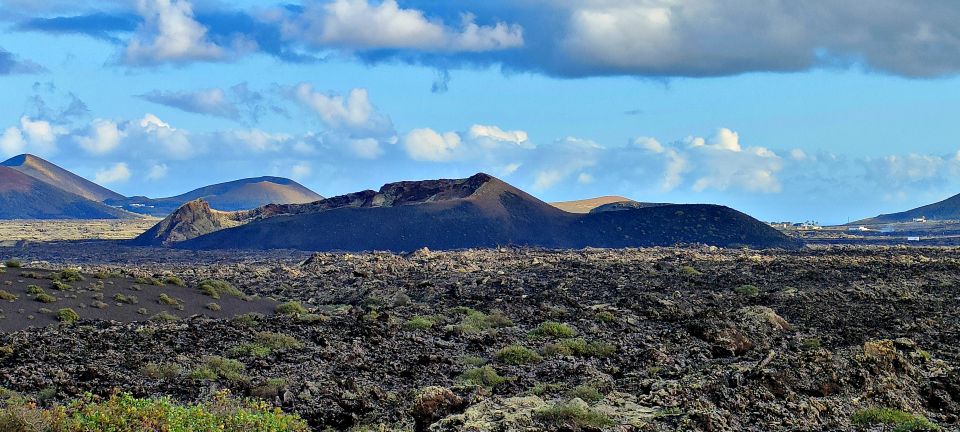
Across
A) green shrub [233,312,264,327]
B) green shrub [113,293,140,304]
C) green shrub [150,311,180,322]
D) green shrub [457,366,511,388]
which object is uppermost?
green shrub [113,293,140,304]

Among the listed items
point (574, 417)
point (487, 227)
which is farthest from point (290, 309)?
point (487, 227)

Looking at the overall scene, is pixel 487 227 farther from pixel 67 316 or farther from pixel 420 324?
pixel 420 324

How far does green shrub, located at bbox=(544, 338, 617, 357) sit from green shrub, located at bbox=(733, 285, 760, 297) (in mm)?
17223

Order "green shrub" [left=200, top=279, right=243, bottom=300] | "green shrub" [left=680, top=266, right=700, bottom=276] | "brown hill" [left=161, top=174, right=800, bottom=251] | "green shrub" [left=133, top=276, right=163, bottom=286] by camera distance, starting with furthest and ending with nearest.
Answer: "brown hill" [left=161, top=174, right=800, bottom=251] → "green shrub" [left=680, top=266, right=700, bottom=276] → "green shrub" [left=133, top=276, right=163, bottom=286] → "green shrub" [left=200, top=279, right=243, bottom=300]

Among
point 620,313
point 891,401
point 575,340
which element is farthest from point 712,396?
point 620,313

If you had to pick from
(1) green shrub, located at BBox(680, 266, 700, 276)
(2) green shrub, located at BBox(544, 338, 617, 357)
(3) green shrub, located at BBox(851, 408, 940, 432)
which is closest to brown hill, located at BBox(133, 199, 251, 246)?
(1) green shrub, located at BBox(680, 266, 700, 276)

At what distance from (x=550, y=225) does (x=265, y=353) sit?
99.9 metres

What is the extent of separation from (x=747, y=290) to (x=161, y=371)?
87.7 feet

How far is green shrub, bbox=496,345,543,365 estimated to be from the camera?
72.7ft

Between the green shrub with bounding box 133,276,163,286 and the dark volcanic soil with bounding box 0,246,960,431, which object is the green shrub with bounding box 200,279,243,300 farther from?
the dark volcanic soil with bounding box 0,246,960,431

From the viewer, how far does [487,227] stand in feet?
393

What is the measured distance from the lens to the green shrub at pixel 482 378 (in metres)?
19.3

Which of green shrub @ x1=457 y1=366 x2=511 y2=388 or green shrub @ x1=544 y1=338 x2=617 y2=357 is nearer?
green shrub @ x1=457 y1=366 x2=511 y2=388

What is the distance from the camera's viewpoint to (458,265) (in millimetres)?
62000
